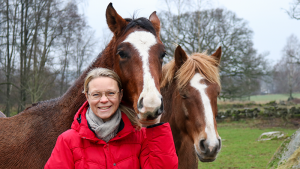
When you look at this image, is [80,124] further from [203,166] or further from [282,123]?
[282,123]

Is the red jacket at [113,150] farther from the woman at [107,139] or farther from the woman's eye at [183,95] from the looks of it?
the woman's eye at [183,95]

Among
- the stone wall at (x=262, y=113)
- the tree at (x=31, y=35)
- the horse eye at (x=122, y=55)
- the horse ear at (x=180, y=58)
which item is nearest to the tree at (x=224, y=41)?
the stone wall at (x=262, y=113)

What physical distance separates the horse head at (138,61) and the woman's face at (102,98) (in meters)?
0.18

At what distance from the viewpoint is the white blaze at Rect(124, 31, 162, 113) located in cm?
158

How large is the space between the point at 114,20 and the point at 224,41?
60.8 ft

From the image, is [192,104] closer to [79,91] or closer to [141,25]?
[141,25]

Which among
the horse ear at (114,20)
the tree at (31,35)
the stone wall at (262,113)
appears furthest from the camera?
the stone wall at (262,113)

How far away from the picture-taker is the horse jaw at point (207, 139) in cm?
256

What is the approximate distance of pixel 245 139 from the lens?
37.4 ft

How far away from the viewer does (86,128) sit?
5.62ft

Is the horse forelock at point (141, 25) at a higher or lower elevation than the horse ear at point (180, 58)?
higher

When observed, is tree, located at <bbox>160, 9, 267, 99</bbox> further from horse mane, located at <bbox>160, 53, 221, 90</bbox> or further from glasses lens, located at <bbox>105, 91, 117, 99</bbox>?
glasses lens, located at <bbox>105, 91, 117, 99</bbox>

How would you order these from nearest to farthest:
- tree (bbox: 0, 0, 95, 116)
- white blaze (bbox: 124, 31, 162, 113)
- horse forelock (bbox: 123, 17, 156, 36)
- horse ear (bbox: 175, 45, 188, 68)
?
white blaze (bbox: 124, 31, 162, 113), horse forelock (bbox: 123, 17, 156, 36), horse ear (bbox: 175, 45, 188, 68), tree (bbox: 0, 0, 95, 116)

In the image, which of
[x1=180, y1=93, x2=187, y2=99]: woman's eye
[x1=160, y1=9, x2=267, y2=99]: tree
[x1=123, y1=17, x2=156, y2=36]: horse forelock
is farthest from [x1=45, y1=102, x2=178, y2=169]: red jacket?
[x1=160, y1=9, x2=267, y2=99]: tree
